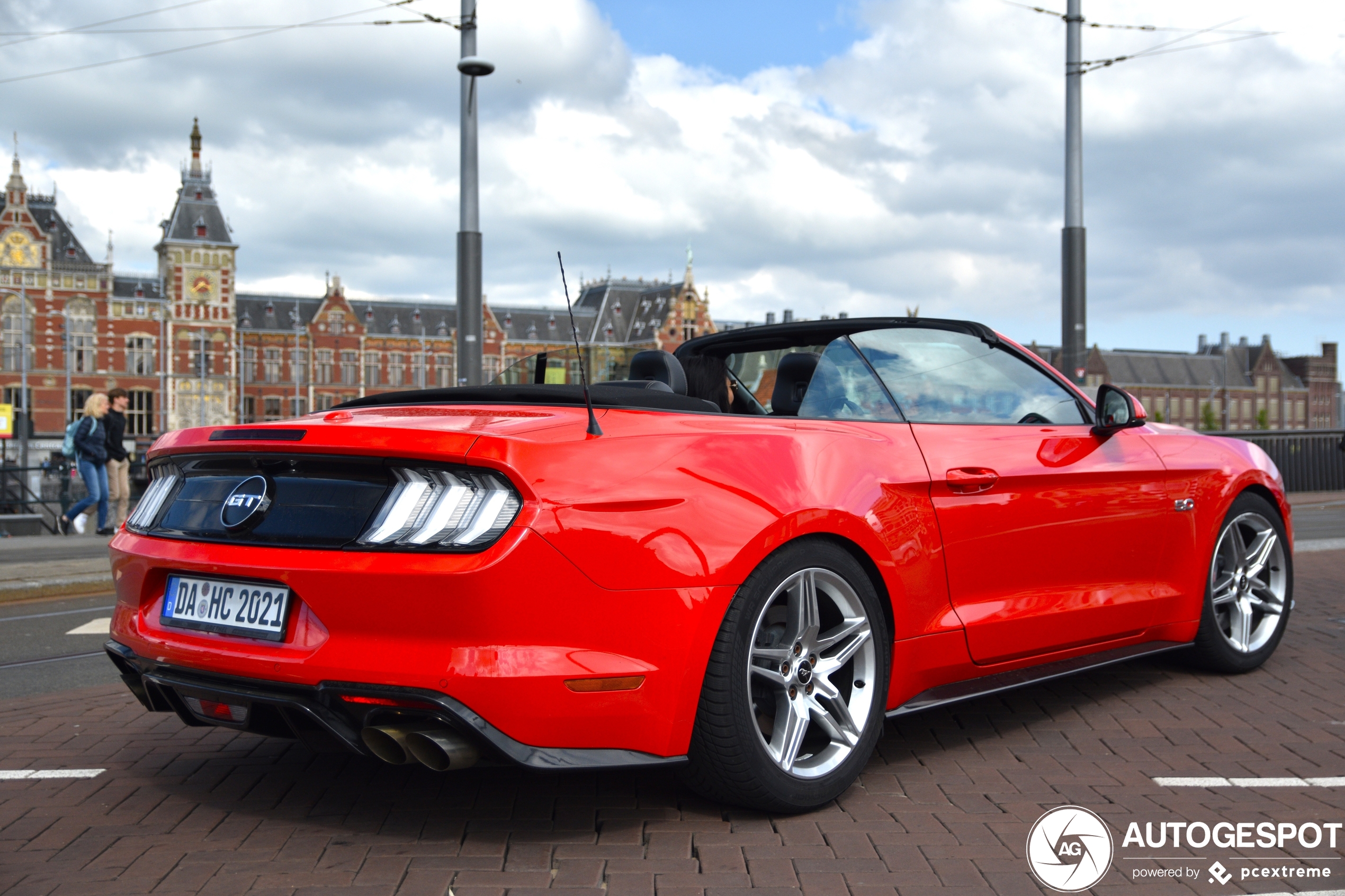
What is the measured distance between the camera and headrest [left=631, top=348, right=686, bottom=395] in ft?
13.6

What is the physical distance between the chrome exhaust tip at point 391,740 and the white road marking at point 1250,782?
2.25 meters

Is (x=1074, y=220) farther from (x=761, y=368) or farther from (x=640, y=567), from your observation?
(x=640, y=567)

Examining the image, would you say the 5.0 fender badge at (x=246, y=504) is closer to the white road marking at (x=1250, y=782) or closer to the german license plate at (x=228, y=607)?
the german license plate at (x=228, y=607)

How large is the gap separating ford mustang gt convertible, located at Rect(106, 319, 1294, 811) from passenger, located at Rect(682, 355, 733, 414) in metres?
0.36

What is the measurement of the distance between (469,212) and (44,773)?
846 cm

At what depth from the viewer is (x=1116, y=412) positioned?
439 centimetres

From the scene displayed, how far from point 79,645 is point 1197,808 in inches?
225

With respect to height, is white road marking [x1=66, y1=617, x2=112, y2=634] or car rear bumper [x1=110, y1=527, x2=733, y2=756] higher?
car rear bumper [x1=110, y1=527, x2=733, y2=756]

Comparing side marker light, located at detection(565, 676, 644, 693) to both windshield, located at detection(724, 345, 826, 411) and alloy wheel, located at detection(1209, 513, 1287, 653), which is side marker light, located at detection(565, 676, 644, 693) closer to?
windshield, located at detection(724, 345, 826, 411)

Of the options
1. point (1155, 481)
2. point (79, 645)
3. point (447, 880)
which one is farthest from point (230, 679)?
point (79, 645)

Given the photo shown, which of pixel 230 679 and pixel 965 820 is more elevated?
pixel 230 679

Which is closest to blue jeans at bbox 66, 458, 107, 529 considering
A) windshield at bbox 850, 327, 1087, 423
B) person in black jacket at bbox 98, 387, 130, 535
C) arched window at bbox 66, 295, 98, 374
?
person in black jacket at bbox 98, 387, 130, 535

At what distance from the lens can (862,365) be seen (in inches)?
151

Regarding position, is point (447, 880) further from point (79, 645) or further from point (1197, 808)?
point (79, 645)
